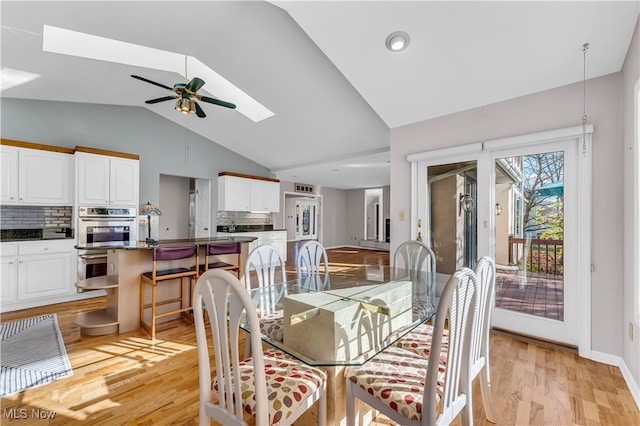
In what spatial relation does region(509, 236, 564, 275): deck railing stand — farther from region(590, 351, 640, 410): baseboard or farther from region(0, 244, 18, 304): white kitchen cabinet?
region(0, 244, 18, 304): white kitchen cabinet

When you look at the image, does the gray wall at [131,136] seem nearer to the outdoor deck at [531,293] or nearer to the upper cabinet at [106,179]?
the upper cabinet at [106,179]

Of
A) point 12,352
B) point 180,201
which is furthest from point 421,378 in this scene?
point 180,201

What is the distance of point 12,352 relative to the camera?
8.00 ft

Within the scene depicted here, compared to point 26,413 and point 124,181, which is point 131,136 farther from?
point 26,413

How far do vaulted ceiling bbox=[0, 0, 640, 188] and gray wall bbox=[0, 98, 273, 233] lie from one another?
0.21 metres

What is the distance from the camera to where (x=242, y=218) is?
22.4ft

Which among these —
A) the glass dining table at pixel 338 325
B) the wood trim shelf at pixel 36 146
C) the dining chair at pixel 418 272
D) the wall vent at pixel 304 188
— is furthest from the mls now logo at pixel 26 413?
the wall vent at pixel 304 188

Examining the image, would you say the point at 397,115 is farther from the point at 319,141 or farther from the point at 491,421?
the point at 491,421

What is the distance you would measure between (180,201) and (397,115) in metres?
5.46

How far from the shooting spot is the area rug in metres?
2.02

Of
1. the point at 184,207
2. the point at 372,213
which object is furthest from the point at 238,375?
the point at 372,213

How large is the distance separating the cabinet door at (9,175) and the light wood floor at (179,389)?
7.34 feet

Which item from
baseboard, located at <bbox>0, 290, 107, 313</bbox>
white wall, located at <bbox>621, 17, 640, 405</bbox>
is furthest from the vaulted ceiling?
baseboard, located at <bbox>0, 290, 107, 313</bbox>

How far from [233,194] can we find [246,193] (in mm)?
349
